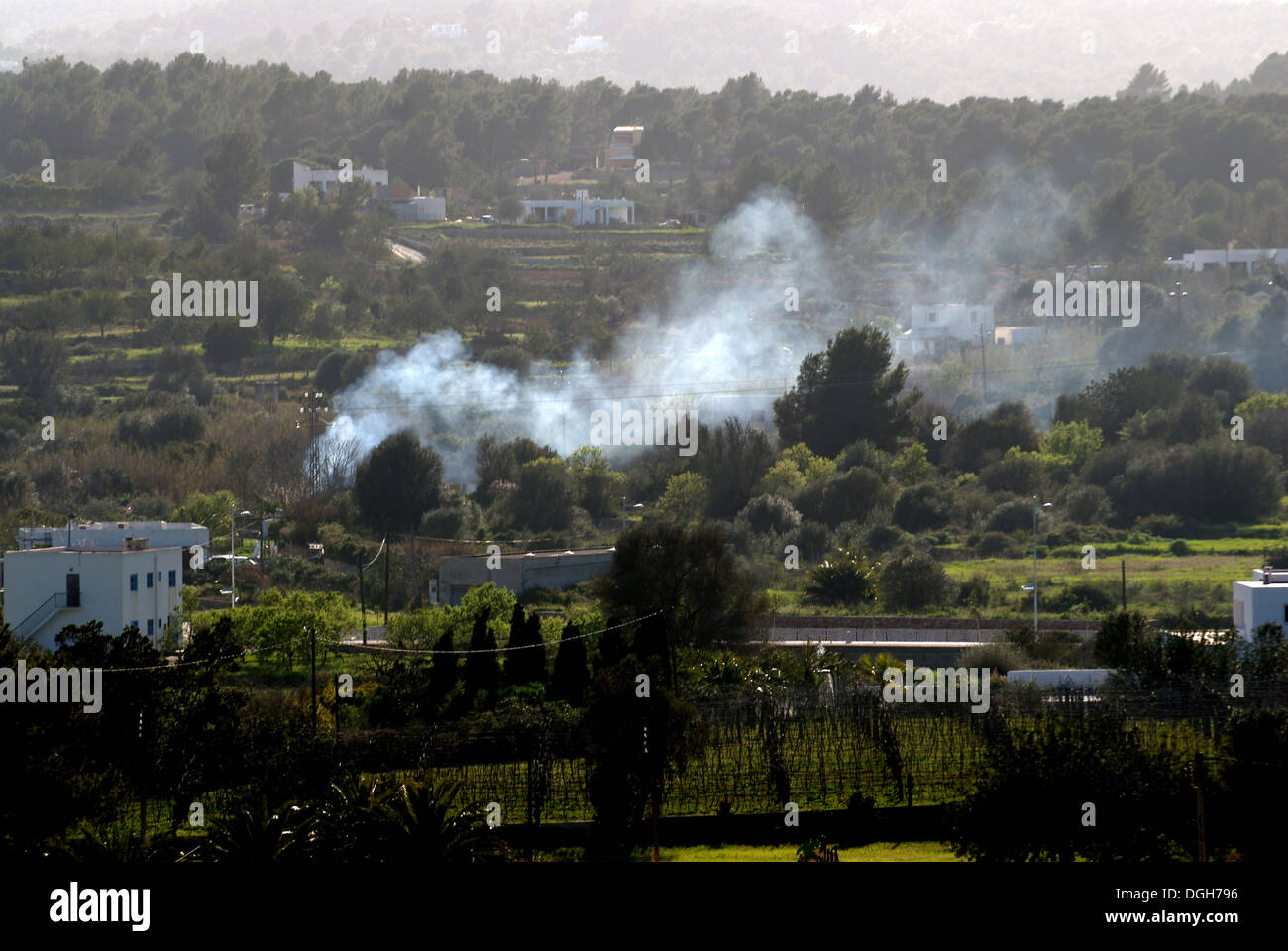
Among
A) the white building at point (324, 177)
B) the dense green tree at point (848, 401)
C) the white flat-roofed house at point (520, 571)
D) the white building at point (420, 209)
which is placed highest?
the white building at point (324, 177)

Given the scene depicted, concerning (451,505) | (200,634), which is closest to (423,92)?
(451,505)

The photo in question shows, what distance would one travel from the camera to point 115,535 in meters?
37.8

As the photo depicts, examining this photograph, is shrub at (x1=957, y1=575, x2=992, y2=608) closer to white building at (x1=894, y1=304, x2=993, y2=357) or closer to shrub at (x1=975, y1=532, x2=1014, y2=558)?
shrub at (x1=975, y1=532, x2=1014, y2=558)

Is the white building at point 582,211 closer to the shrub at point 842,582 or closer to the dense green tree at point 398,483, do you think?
the dense green tree at point 398,483

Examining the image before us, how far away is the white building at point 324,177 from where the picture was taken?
96750 mm

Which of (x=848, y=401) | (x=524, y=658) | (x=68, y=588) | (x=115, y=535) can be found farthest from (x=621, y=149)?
(x=524, y=658)

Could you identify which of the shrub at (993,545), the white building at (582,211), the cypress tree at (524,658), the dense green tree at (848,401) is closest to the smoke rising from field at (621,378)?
the dense green tree at (848,401)

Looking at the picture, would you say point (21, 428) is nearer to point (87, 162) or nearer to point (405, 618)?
point (405, 618)

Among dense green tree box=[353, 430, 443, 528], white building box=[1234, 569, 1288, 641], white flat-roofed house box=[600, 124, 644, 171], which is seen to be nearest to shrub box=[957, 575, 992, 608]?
white building box=[1234, 569, 1288, 641]

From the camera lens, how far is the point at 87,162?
102m

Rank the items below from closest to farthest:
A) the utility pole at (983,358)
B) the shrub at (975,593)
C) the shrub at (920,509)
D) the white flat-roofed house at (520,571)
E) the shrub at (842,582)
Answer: the shrub at (975,593)
the shrub at (842,582)
the white flat-roofed house at (520,571)
the shrub at (920,509)
the utility pole at (983,358)

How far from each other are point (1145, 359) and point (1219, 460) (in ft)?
79.1

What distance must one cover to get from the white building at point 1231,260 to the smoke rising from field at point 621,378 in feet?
57.2

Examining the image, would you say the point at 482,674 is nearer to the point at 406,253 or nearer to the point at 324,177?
the point at 406,253
